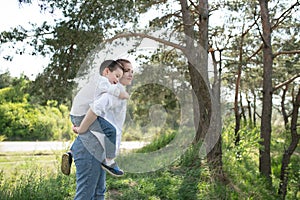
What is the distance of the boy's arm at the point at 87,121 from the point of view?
1770 millimetres

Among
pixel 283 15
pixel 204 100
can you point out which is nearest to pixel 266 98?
pixel 283 15

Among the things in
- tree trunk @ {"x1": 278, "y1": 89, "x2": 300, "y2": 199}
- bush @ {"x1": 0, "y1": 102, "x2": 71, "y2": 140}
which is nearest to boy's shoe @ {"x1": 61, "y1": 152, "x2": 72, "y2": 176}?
tree trunk @ {"x1": 278, "y1": 89, "x2": 300, "y2": 199}

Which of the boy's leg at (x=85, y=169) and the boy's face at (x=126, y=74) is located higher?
the boy's face at (x=126, y=74)

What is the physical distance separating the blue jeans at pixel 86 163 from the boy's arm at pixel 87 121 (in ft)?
0.14

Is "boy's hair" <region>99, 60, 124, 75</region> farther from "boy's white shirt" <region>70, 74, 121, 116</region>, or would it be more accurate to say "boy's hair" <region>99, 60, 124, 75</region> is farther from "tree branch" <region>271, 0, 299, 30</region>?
"tree branch" <region>271, 0, 299, 30</region>

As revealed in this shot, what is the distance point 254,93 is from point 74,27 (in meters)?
9.41

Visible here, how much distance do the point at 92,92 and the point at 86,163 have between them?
40 centimetres

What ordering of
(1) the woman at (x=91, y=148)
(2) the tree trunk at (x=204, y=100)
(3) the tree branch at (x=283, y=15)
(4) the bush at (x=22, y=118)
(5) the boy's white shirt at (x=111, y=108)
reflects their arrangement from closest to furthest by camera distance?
(5) the boy's white shirt at (x=111, y=108) < (1) the woman at (x=91, y=148) < (2) the tree trunk at (x=204, y=100) < (3) the tree branch at (x=283, y=15) < (4) the bush at (x=22, y=118)

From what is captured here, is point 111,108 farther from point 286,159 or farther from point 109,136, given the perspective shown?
point 286,159

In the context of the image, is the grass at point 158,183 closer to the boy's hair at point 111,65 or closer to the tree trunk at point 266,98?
the tree trunk at point 266,98

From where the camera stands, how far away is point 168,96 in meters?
4.28

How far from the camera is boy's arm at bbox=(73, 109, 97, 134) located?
177 cm

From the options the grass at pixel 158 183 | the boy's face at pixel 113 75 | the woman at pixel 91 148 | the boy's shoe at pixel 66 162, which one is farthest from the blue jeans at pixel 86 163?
the grass at pixel 158 183

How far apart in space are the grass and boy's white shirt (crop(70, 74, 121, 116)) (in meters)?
1.58
